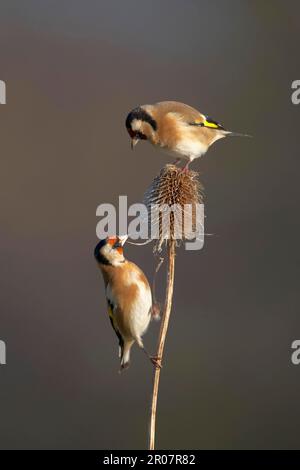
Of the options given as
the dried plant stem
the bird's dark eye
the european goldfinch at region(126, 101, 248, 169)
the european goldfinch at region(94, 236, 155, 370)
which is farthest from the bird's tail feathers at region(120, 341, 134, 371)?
the bird's dark eye

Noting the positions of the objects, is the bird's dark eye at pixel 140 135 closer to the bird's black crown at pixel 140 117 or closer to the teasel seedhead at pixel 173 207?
the bird's black crown at pixel 140 117

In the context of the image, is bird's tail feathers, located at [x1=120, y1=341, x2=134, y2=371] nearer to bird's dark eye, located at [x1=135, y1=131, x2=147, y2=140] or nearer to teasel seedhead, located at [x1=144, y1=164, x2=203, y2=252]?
teasel seedhead, located at [x1=144, y1=164, x2=203, y2=252]

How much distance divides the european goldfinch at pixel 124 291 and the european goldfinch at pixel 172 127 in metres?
0.67

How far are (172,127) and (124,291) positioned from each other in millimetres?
975

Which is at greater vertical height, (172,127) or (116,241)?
(172,127)

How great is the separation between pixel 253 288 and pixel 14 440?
135 inches

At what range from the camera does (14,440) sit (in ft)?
24.6

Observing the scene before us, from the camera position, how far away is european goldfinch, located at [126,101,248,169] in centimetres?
428

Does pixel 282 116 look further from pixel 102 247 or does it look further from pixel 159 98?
pixel 102 247

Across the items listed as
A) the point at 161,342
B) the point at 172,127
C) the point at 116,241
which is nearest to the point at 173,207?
the point at 116,241

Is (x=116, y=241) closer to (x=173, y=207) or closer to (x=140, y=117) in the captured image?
(x=173, y=207)

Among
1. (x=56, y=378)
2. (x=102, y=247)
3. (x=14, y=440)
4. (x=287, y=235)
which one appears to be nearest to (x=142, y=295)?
(x=102, y=247)

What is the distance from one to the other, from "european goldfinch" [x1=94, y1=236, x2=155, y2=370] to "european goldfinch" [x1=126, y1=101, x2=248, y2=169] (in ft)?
2.21

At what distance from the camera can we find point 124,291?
3990mm
